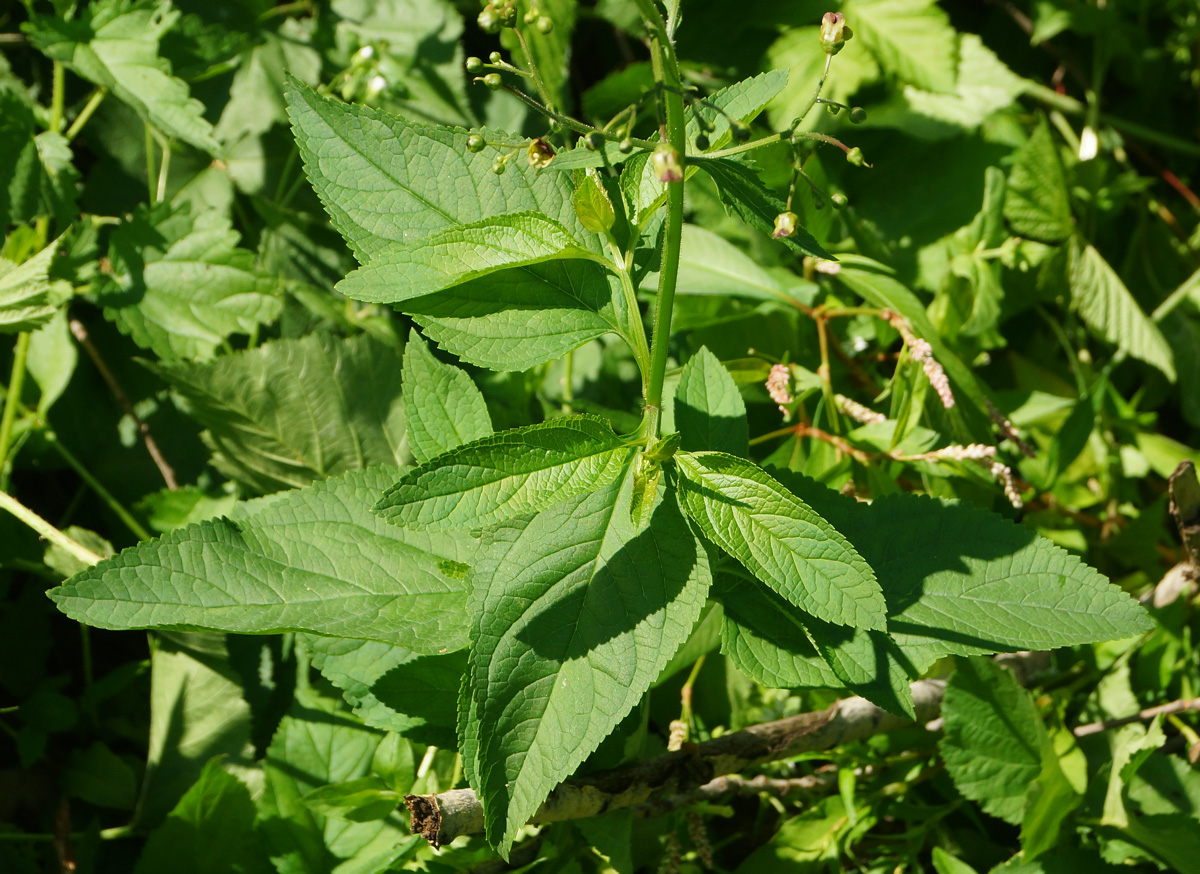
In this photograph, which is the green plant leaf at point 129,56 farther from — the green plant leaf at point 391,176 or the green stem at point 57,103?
the green plant leaf at point 391,176

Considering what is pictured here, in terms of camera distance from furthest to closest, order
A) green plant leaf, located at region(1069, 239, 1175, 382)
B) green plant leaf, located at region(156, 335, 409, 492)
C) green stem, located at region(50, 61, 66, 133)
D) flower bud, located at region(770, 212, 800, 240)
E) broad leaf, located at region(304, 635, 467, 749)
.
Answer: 1. green plant leaf, located at region(1069, 239, 1175, 382)
2. green stem, located at region(50, 61, 66, 133)
3. green plant leaf, located at region(156, 335, 409, 492)
4. broad leaf, located at region(304, 635, 467, 749)
5. flower bud, located at region(770, 212, 800, 240)

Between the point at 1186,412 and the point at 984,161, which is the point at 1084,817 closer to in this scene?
the point at 1186,412

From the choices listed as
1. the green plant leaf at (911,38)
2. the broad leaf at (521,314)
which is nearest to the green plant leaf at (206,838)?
the broad leaf at (521,314)

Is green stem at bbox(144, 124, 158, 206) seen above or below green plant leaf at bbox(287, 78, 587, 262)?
below

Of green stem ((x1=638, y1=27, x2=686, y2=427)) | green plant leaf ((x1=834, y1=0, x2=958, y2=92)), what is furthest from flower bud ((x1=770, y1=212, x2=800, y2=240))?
green plant leaf ((x1=834, y1=0, x2=958, y2=92))

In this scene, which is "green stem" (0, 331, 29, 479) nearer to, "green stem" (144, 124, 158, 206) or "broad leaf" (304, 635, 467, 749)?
"green stem" (144, 124, 158, 206)

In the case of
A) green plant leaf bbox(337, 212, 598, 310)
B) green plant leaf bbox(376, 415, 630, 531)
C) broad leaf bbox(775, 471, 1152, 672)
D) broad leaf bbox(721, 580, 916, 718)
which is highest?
green plant leaf bbox(337, 212, 598, 310)

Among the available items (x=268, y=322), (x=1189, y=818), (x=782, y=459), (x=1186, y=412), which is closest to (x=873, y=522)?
(x=782, y=459)

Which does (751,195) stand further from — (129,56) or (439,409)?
(129,56)
